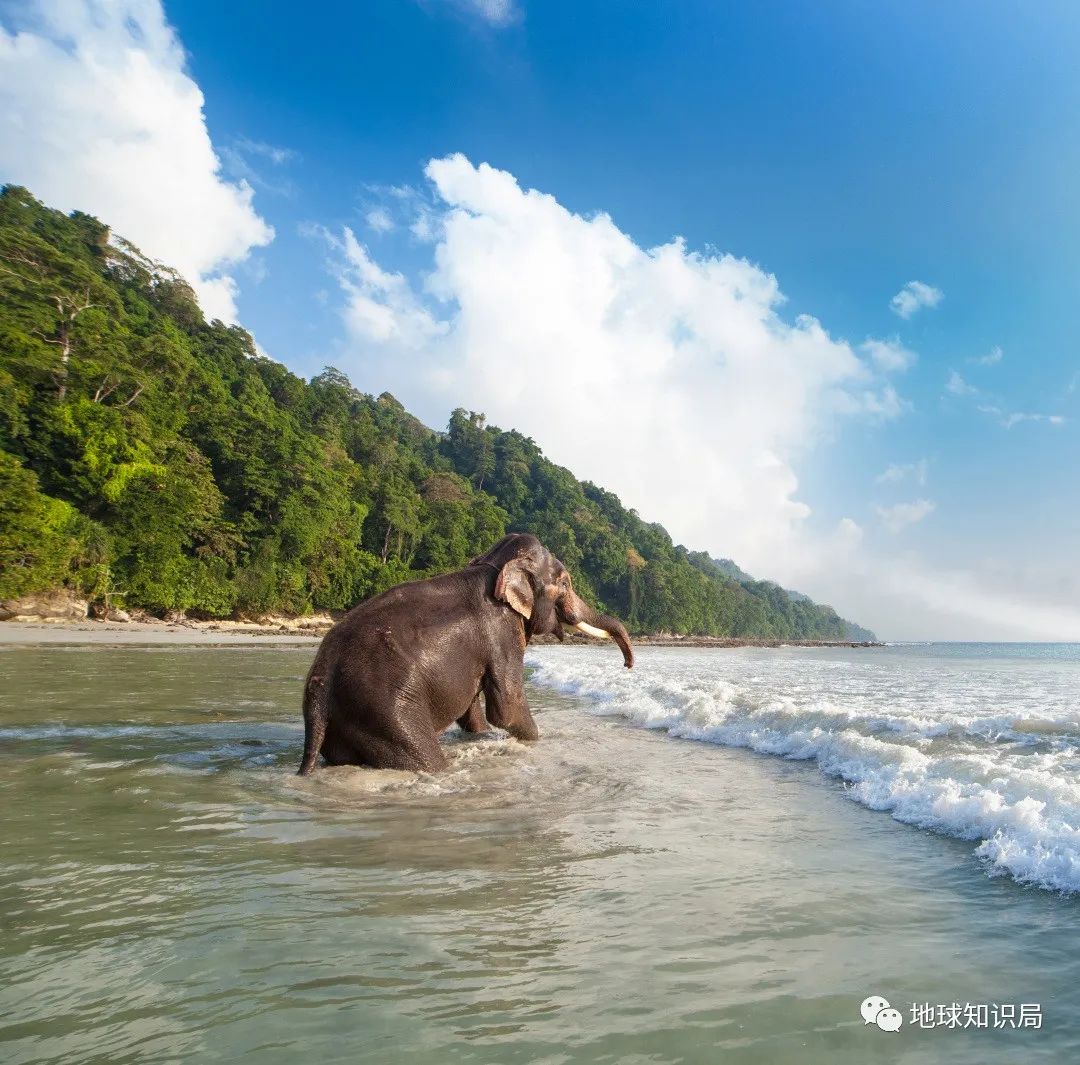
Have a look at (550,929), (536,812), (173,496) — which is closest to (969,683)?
(536,812)

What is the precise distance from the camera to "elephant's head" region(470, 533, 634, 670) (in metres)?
6.25

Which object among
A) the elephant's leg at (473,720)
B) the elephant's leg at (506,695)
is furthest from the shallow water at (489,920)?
the elephant's leg at (473,720)

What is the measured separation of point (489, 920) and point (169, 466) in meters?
44.1

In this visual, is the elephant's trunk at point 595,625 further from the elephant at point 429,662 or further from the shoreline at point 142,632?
the shoreline at point 142,632

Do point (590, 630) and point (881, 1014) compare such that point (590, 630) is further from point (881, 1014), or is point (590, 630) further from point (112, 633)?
point (112, 633)

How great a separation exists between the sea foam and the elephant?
290 centimetres

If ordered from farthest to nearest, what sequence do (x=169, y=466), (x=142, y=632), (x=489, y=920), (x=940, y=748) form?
1. (x=169, y=466)
2. (x=142, y=632)
3. (x=940, y=748)
4. (x=489, y=920)

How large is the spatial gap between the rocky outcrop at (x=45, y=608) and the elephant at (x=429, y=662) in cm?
3076

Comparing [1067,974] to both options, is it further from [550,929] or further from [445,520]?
[445,520]

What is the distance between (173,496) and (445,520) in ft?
125

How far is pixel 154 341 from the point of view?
168 ft

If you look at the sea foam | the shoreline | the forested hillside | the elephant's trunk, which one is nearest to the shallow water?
the sea foam

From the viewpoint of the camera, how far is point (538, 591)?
21.7ft

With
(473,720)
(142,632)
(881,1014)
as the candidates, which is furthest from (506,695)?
(142,632)
